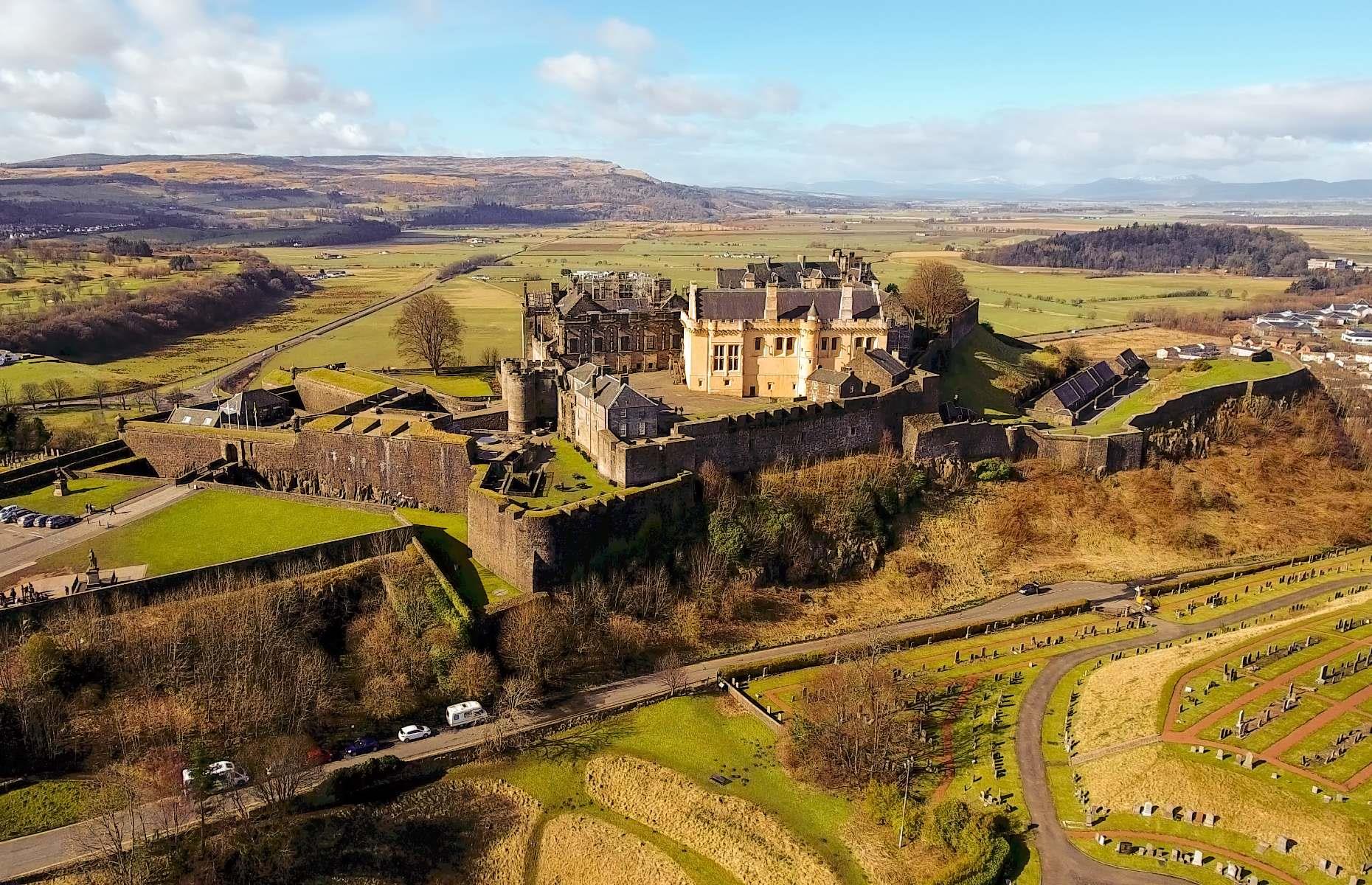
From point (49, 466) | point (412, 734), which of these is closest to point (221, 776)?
point (412, 734)

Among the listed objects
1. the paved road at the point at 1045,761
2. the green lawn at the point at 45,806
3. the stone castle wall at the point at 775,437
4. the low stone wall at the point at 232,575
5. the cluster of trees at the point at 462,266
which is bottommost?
the paved road at the point at 1045,761

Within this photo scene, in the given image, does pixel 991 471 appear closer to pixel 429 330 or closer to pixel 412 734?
pixel 412 734

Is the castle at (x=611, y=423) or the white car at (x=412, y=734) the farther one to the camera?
the castle at (x=611, y=423)

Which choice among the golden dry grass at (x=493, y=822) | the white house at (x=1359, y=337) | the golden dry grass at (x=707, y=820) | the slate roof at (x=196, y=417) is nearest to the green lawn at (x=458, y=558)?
the golden dry grass at (x=493, y=822)

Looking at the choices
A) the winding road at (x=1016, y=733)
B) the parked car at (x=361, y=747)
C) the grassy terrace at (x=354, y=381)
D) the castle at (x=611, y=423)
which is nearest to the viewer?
the winding road at (x=1016, y=733)

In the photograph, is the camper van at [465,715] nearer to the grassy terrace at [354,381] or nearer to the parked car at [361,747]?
the parked car at [361,747]

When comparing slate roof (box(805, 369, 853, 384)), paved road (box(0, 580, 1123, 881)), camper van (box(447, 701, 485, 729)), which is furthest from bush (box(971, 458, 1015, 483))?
camper van (box(447, 701, 485, 729))

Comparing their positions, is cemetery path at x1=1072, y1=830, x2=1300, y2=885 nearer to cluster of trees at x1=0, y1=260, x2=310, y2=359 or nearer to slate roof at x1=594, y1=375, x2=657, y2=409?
slate roof at x1=594, y1=375, x2=657, y2=409
